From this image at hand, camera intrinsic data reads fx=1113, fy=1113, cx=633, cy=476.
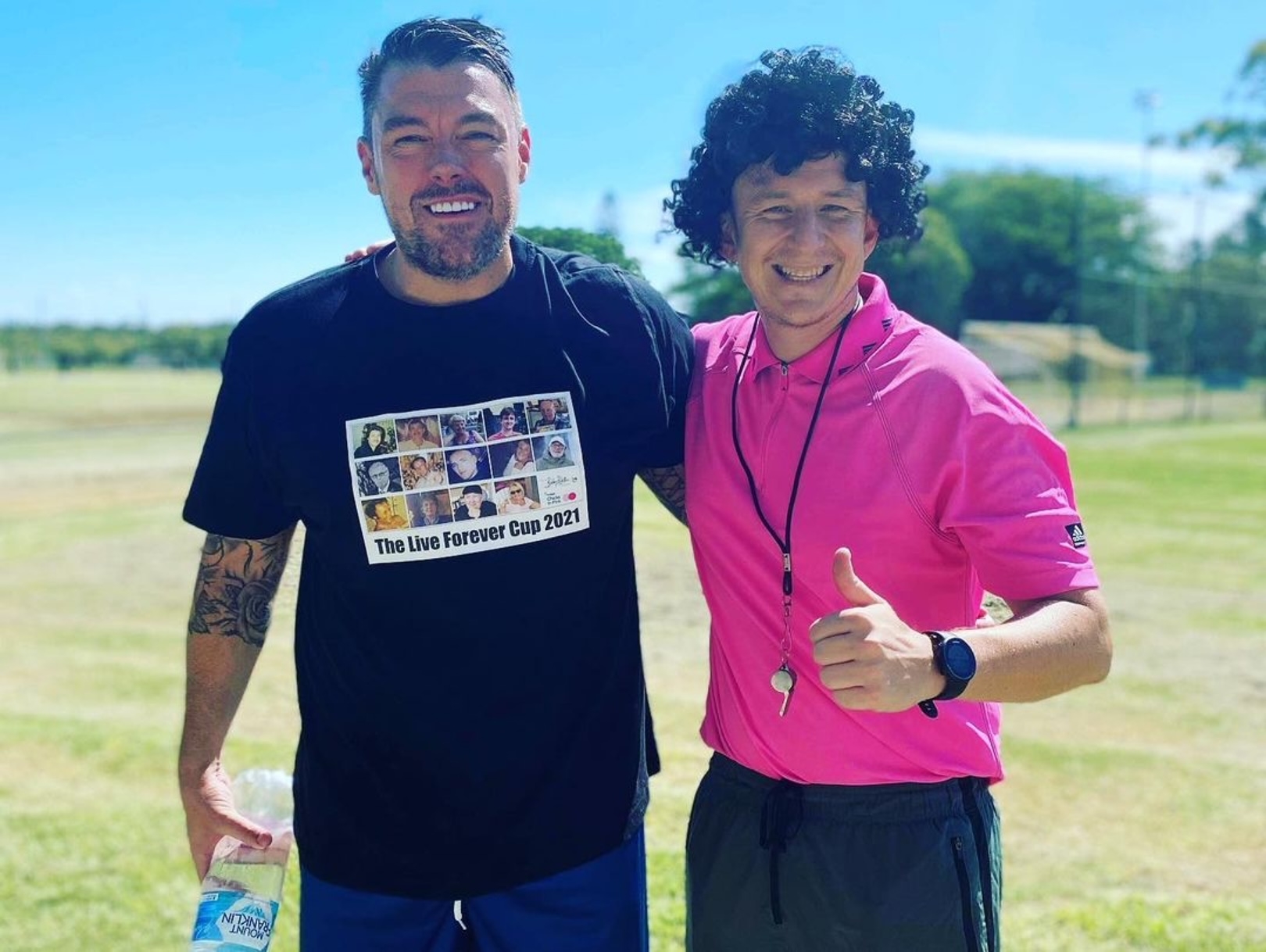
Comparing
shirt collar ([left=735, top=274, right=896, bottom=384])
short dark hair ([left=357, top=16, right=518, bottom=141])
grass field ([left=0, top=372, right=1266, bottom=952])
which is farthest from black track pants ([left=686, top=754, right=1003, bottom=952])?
short dark hair ([left=357, top=16, right=518, bottom=141])

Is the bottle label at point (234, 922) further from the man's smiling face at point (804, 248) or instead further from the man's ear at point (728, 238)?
the man's ear at point (728, 238)

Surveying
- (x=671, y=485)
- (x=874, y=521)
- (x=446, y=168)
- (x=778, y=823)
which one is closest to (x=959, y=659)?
(x=874, y=521)

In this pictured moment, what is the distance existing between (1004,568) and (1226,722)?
16.5 ft

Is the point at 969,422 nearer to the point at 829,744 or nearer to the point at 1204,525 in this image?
the point at 829,744

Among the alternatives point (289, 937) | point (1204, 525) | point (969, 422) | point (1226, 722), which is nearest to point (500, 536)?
point (969, 422)

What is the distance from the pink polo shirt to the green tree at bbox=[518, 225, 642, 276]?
1111 millimetres

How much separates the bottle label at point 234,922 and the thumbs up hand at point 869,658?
1.36 m

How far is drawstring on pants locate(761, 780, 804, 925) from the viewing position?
208 cm

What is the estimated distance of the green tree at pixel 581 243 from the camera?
3248 mm

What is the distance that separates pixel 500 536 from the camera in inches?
84.9

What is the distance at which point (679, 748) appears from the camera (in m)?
5.50

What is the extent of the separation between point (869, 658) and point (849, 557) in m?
0.18

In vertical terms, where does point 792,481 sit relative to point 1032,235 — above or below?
below

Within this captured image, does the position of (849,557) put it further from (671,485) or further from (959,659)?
(671,485)
